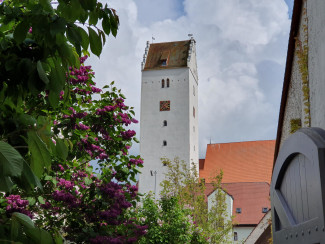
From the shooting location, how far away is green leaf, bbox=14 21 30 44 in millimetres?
1697

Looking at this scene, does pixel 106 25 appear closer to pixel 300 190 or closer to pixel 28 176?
pixel 28 176

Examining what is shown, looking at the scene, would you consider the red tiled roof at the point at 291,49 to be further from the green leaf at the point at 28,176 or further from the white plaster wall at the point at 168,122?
the white plaster wall at the point at 168,122

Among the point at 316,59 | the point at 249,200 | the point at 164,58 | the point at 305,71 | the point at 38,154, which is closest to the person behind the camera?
the point at 38,154

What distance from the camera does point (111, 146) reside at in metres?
7.42

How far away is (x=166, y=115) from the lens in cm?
4747

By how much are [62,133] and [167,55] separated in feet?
147

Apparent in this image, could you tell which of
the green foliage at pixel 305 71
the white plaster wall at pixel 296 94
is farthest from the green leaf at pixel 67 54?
the white plaster wall at pixel 296 94

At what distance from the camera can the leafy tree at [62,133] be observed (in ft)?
5.54

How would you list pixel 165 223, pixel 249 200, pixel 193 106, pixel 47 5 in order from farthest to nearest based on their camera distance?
1. pixel 193 106
2. pixel 249 200
3. pixel 165 223
4. pixel 47 5

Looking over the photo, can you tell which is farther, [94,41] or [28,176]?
[94,41]

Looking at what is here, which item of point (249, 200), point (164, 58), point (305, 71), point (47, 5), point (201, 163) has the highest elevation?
point (164, 58)

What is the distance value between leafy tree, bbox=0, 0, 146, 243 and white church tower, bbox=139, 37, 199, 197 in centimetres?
3716

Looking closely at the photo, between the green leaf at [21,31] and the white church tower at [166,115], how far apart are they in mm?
43161

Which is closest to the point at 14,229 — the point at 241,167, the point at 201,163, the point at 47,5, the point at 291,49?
the point at 47,5
